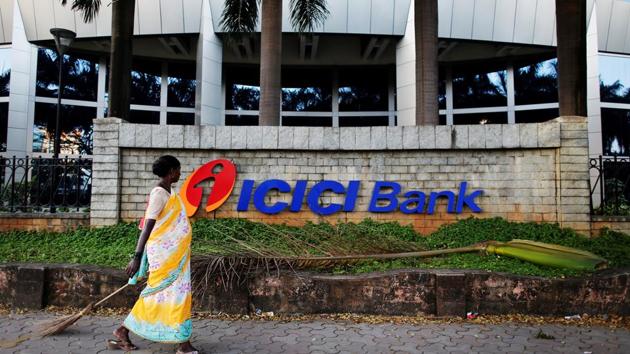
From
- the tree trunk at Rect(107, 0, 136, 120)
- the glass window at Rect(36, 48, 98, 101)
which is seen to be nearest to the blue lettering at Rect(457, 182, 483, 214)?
the tree trunk at Rect(107, 0, 136, 120)

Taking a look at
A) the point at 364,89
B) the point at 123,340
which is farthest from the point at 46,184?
the point at 364,89

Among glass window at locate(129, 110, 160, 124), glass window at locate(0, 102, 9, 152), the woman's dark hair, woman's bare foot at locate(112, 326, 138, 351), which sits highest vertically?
glass window at locate(129, 110, 160, 124)

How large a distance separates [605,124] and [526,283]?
14704mm

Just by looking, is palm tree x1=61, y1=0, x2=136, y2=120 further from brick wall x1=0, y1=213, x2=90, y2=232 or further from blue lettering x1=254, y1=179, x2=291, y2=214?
blue lettering x1=254, y1=179, x2=291, y2=214

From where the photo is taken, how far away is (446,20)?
16078 millimetres

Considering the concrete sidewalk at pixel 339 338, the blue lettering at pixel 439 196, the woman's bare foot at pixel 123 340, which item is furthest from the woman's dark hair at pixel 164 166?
the blue lettering at pixel 439 196

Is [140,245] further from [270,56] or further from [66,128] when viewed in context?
[66,128]

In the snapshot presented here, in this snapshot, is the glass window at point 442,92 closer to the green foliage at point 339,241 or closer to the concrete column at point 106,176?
the green foliage at point 339,241

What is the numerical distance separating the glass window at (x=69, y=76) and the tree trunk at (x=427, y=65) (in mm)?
13815

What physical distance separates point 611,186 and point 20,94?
1753 cm

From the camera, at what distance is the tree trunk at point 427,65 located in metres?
8.98

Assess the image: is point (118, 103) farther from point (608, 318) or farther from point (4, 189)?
point (608, 318)

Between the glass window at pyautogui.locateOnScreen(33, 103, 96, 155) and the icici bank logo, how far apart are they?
1187cm

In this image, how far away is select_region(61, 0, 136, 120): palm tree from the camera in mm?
7975
